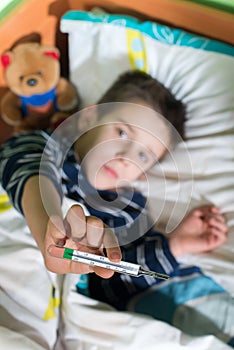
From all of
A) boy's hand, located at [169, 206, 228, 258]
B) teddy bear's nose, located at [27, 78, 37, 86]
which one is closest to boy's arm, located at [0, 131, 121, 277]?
teddy bear's nose, located at [27, 78, 37, 86]

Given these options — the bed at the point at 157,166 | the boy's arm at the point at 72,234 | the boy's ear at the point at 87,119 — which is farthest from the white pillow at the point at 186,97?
the boy's arm at the point at 72,234

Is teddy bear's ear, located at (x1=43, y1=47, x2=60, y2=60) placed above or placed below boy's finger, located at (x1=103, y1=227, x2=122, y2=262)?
above

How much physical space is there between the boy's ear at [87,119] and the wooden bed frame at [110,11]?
0.24m

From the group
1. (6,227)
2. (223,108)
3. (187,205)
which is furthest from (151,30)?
(6,227)

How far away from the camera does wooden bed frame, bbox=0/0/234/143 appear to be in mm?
1026

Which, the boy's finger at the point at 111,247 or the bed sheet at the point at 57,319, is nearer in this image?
the boy's finger at the point at 111,247

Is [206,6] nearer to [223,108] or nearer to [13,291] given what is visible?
[223,108]

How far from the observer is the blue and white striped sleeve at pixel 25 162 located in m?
0.97

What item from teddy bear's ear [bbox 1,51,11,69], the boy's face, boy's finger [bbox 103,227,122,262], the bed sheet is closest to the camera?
boy's finger [bbox 103,227,122,262]

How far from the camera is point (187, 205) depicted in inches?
39.3

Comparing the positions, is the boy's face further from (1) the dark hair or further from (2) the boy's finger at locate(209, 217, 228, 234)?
(2) the boy's finger at locate(209, 217, 228, 234)

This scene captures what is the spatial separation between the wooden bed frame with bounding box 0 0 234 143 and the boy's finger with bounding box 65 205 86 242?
20.7 inches

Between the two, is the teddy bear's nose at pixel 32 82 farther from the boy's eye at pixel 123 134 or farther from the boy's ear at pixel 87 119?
the boy's eye at pixel 123 134

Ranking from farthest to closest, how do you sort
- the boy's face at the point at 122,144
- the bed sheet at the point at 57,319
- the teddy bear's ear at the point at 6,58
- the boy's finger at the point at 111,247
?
the teddy bear's ear at the point at 6,58
the boy's face at the point at 122,144
the bed sheet at the point at 57,319
the boy's finger at the point at 111,247
